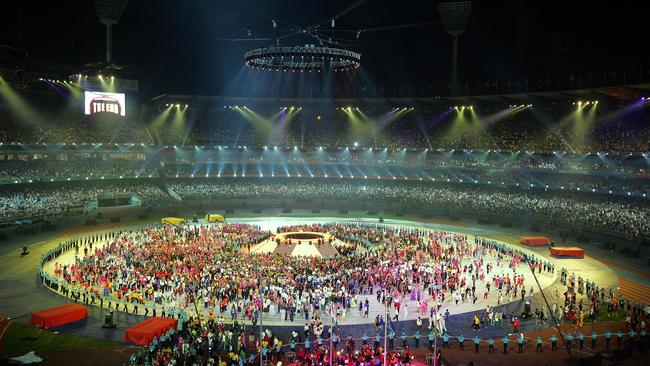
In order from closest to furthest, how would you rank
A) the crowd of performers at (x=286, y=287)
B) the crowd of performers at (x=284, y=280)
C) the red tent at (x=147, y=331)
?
the red tent at (x=147, y=331) → the crowd of performers at (x=286, y=287) → the crowd of performers at (x=284, y=280)

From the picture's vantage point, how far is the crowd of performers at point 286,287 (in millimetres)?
26484

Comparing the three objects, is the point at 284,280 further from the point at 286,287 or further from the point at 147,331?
the point at 147,331

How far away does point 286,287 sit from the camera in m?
33.4

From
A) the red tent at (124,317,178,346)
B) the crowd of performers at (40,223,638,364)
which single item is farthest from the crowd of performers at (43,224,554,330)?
the red tent at (124,317,178,346)

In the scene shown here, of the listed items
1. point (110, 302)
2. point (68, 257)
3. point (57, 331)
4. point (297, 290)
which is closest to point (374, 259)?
point (297, 290)

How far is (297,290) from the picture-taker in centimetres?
3306

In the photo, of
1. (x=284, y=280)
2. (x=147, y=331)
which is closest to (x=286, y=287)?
(x=284, y=280)

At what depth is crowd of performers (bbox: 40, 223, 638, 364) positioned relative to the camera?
86.9 ft

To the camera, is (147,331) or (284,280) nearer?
(147,331)

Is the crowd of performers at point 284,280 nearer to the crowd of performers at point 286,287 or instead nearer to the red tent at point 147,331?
the crowd of performers at point 286,287

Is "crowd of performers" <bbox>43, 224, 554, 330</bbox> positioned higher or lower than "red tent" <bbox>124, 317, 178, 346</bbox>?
higher

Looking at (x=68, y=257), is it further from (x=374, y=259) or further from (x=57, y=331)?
(x=374, y=259)

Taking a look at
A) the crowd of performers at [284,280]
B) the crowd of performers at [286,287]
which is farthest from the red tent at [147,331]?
the crowd of performers at [284,280]

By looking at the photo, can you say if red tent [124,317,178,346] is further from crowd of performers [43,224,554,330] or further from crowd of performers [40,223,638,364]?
crowd of performers [43,224,554,330]
